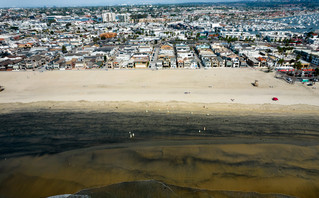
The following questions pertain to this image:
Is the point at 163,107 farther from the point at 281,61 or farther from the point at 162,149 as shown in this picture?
the point at 281,61

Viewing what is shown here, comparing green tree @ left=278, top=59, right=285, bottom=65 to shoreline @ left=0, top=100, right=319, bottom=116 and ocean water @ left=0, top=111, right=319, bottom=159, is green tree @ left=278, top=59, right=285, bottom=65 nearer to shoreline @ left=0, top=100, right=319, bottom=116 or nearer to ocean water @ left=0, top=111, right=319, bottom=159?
shoreline @ left=0, top=100, right=319, bottom=116

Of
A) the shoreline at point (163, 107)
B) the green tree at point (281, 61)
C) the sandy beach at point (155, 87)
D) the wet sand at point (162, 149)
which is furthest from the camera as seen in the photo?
the green tree at point (281, 61)

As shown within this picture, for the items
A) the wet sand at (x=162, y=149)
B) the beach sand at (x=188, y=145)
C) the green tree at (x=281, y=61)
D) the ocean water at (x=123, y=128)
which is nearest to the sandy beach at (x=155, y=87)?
the beach sand at (x=188, y=145)

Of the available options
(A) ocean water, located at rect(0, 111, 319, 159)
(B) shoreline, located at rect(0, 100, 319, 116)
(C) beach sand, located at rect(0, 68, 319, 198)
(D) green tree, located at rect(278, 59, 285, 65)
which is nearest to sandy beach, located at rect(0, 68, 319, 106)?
(C) beach sand, located at rect(0, 68, 319, 198)

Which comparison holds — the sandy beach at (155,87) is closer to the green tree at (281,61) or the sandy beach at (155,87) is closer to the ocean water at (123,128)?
the ocean water at (123,128)

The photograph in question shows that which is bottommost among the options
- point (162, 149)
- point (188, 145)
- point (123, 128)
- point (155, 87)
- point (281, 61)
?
point (162, 149)

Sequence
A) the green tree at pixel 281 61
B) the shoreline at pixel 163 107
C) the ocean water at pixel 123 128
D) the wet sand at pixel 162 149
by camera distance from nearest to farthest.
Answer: the wet sand at pixel 162 149 → the ocean water at pixel 123 128 → the shoreline at pixel 163 107 → the green tree at pixel 281 61

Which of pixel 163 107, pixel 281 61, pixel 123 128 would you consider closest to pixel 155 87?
pixel 163 107

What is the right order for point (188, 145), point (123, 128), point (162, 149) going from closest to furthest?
point (162, 149), point (188, 145), point (123, 128)
